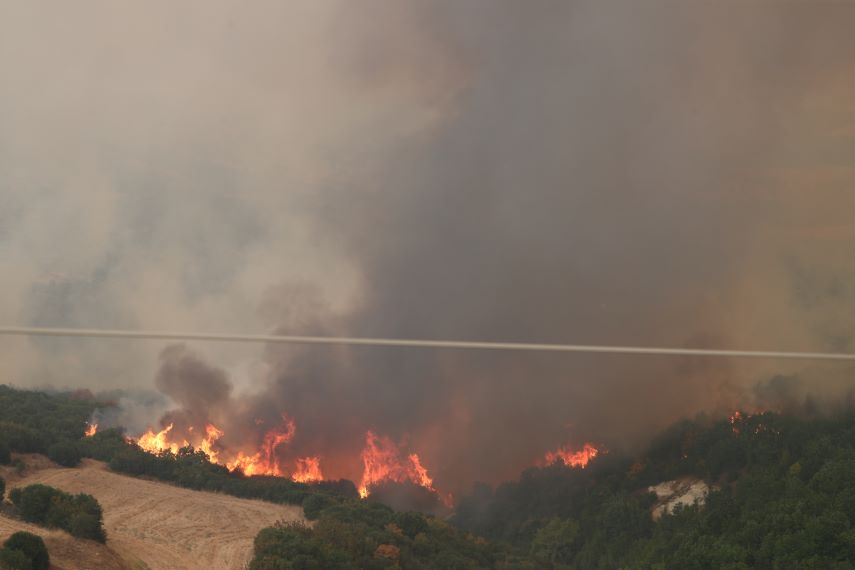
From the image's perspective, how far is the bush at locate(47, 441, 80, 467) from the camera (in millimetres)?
57906

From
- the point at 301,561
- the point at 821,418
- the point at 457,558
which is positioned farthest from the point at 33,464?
the point at 821,418

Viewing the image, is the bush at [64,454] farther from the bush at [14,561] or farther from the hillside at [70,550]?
the bush at [14,561]

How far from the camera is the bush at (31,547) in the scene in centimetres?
3328

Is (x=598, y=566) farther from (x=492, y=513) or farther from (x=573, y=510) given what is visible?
(x=492, y=513)

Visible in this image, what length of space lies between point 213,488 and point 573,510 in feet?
106

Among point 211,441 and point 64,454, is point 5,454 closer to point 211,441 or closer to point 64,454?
point 64,454

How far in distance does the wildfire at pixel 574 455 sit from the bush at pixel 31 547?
6171 centimetres

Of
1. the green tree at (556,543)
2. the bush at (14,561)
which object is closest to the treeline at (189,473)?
the green tree at (556,543)

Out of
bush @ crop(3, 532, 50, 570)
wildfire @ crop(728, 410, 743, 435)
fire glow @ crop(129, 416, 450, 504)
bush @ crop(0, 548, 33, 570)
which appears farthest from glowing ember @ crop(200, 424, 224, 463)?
wildfire @ crop(728, 410, 743, 435)

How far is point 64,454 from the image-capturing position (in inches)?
2299

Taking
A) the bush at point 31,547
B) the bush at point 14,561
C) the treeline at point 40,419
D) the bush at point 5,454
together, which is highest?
the treeline at point 40,419

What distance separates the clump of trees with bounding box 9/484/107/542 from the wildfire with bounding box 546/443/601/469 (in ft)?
183

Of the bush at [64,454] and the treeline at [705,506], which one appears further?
the bush at [64,454]

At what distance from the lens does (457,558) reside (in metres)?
55.0
